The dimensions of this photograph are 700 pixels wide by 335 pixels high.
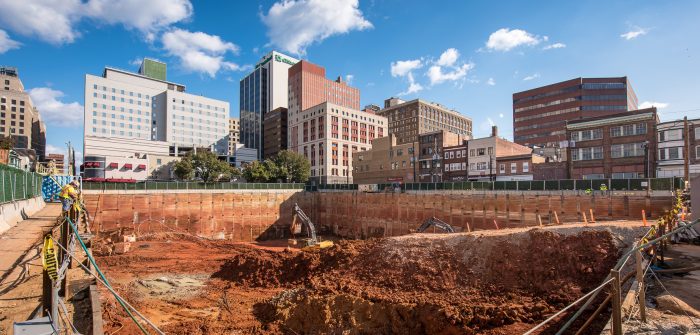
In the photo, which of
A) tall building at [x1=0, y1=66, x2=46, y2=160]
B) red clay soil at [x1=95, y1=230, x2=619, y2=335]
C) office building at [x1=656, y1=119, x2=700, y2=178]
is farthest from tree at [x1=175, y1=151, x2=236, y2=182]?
tall building at [x1=0, y1=66, x2=46, y2=160]

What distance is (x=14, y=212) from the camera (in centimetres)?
1684

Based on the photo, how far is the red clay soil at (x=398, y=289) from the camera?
11.6 meters

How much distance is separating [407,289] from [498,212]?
81.2ft

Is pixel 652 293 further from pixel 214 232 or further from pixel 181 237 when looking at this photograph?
pixel 214 232

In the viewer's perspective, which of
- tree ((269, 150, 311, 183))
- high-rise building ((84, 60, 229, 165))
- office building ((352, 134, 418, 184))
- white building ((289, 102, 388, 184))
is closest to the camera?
office building ((352, 134, 418, 184))

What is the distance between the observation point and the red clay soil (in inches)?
455

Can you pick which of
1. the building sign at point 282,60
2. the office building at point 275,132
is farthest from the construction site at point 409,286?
the building sign at point 282,60

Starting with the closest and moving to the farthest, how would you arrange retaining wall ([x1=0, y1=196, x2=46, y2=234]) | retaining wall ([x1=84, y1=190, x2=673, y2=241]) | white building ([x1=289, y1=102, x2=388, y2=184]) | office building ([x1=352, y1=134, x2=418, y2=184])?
retaining wall ([x1=0, y1=196, x2=46, y2=234]) < retaining wall ([x1=84, y1=190, x2=673, y2=241]) < office building ([x1=352, y1=134, x2=418, y2=184]) < white building ([x1=289, y1=102, x2=388, y2=184])

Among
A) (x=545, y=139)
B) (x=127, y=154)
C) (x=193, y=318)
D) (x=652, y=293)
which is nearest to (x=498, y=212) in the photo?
(x=652, y=293)

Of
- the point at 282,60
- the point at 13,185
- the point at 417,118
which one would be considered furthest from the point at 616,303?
the point at 282,60

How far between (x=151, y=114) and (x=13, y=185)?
102 m

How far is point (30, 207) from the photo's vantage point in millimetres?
20438

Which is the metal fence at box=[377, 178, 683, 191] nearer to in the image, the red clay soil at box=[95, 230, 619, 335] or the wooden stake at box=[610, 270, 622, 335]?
the red clay soil at box=[95, 230, 619, 335]

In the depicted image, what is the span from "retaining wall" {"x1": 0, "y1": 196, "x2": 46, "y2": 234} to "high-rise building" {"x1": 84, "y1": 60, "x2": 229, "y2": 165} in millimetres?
77705
